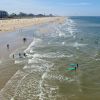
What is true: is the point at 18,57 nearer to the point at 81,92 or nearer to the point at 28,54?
the point at 28,54

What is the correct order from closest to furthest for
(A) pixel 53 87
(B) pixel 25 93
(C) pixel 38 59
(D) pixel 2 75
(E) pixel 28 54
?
1. (B) pixel 25 93
2. (A) pixel 53 87
3. (D) pixel 2 75
4. (C) pixel 38 59
5. (E) pixel 28 54

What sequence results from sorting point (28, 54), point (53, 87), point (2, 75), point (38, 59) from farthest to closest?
point (28, 54), point (38, 59), point (2, 75), point (53, 87)

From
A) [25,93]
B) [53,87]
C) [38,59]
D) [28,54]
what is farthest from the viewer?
[28,54]

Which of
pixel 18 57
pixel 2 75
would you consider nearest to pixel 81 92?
pixel 2 75

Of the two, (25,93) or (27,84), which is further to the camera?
(27,84)

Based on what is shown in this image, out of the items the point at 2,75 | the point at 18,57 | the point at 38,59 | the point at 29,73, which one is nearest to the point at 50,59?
the point at 38,59

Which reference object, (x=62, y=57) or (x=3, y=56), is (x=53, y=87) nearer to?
(x=62, y=57)

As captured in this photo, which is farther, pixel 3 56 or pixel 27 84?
pixel 3 56

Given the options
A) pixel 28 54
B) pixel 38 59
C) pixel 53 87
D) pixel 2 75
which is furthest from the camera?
pixel 28 54
